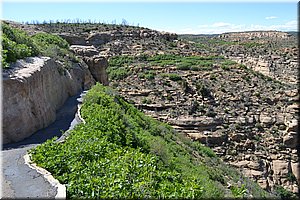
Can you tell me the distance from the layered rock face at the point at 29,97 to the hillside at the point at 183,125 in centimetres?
102

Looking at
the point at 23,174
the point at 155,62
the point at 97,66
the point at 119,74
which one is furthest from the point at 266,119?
the point at 23,174

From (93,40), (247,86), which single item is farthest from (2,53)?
(93,40)

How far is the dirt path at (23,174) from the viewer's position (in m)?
5.06

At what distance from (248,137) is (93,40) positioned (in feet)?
82.0

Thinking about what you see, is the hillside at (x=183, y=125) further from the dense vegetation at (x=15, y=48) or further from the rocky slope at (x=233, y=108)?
the dense vegetation at (x=15, y=48)

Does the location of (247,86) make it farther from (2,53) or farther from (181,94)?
(2,53)

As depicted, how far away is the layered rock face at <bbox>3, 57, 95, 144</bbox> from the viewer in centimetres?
742

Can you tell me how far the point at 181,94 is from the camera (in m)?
27.5

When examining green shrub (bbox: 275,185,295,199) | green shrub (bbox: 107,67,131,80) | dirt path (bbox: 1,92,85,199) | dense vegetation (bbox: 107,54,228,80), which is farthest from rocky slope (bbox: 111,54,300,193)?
dirt path (bbox: 1,92,85,199)

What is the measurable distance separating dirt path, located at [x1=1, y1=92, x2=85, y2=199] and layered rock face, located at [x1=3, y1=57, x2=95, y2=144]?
0.78 ft

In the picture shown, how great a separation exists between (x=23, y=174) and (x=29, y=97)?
2833 mm

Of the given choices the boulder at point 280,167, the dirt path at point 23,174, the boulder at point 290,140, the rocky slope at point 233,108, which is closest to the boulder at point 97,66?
the rocky slope at point 233,108

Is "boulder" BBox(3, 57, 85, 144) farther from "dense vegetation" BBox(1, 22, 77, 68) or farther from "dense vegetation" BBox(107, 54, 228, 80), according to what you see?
"dense vegetation" BBox(107, 54, 228, 80)

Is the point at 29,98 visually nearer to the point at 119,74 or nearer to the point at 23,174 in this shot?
the point at 23,174
